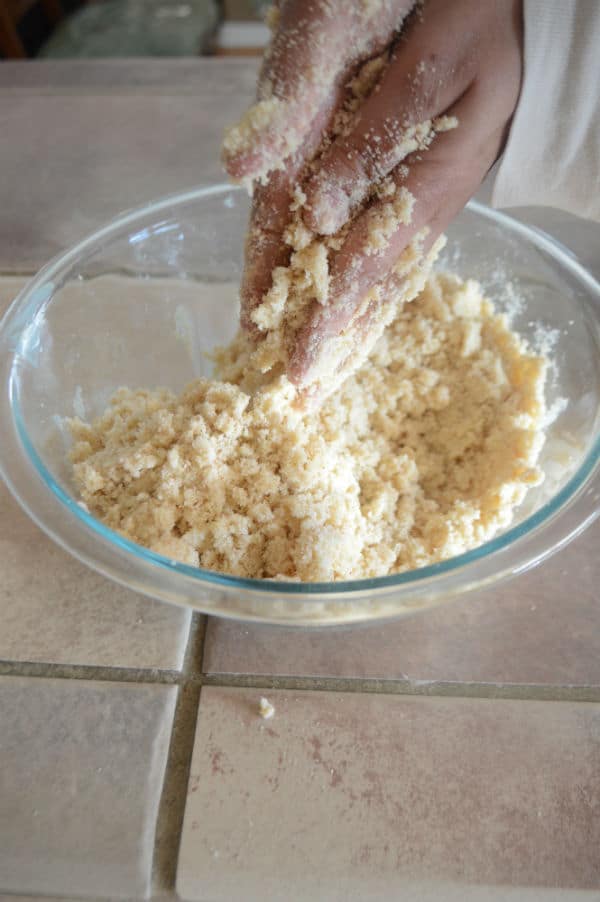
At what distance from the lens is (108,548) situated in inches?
19.2

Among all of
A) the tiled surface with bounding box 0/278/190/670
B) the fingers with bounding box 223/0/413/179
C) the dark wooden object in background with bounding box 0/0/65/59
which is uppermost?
the fingers with bounding box 223/0/413/179

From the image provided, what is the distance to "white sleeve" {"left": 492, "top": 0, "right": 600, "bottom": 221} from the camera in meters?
0.52

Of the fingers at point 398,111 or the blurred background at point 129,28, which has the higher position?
the fingers at point 398,111

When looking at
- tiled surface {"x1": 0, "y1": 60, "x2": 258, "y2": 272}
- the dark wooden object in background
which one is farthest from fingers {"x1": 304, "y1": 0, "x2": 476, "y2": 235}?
the dark wooden object in background

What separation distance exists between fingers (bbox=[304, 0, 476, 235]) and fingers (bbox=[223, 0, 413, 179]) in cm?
3

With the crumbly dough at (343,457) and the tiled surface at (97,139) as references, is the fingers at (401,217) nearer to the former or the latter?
the crumbly dough at (343,457)

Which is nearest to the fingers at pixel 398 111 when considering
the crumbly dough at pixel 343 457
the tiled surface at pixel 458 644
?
the crumbly dough at pixel 343 457

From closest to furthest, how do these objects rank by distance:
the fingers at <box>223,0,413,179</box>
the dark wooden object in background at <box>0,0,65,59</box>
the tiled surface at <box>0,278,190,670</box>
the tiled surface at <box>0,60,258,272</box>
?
the fingers at <box>223,0,413,179</box>, the tiled surface at <box>0,278,190,670</box>, the tiled surface at <box>0,60,258,272</box>, the dark wooden object in background at <box>0,0,65,59</box>

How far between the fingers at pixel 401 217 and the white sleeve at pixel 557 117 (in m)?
0.03

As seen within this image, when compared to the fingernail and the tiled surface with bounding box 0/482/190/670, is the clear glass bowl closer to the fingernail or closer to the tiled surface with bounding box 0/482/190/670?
the tiled surface with bounding box 0/482/190/670

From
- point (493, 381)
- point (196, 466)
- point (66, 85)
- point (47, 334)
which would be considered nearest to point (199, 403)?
point (196, 466)

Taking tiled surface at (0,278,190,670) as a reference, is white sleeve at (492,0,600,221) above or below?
above

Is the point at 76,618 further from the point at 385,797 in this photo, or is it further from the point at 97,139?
the point at 97,139

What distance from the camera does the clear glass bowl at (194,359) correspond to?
1.52ft
